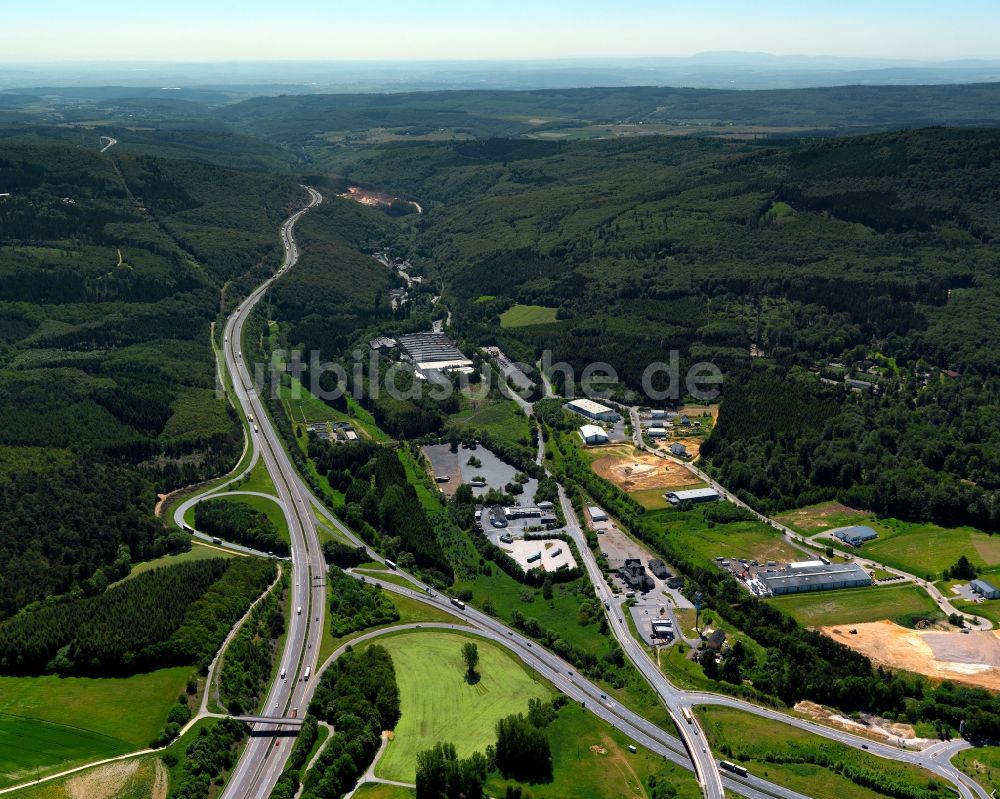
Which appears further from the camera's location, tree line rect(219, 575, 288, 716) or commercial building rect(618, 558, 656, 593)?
commercial building rect(618, 558, 656, 593)

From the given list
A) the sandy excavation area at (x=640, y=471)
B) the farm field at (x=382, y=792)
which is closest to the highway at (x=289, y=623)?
the farm field at (x=382, y=792)

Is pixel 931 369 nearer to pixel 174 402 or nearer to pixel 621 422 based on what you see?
pixel 621 422

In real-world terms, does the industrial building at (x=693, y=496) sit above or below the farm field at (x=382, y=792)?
above

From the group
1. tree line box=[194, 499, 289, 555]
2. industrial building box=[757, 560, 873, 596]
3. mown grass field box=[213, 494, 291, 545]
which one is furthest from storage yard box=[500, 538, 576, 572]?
mown grass field box=[213, 494, 291, 545]

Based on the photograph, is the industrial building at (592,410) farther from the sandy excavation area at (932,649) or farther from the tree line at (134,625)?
the tree line at (134,625)

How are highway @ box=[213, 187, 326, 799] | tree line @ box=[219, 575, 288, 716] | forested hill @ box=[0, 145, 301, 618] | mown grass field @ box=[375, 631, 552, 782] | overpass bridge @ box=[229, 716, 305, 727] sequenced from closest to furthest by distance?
highway @ box=[213, 187, 326, 799], mown grass field @ box=[375, 631, 552, 782], overpass bridge @ box=[229, 716, 305, 727], tree line @ box=[219, 575, 288, 716], forested hill @ box=[0, 145, 301, 618]

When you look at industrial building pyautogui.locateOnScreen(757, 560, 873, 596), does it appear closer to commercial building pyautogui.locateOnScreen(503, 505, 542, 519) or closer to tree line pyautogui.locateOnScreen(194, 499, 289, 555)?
commercial building pyautogui.locateOnScreen(503, 505, 542, 519)

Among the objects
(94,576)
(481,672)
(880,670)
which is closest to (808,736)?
(880,670)
